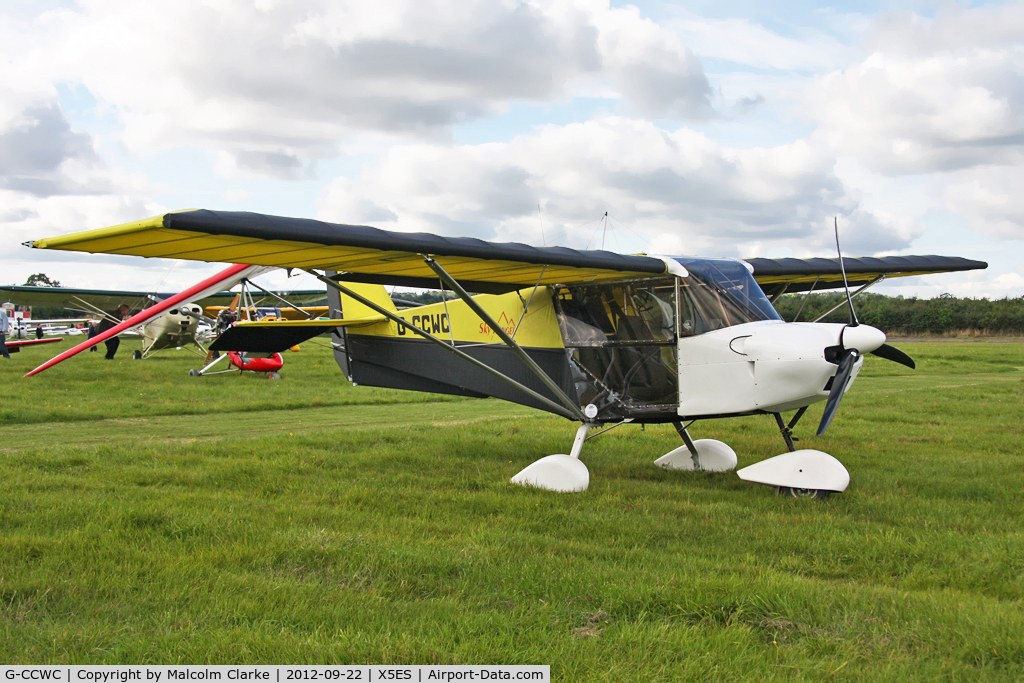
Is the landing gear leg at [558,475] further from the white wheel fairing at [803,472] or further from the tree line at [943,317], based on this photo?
the tree line at [943,317]

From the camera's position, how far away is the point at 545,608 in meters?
3.81

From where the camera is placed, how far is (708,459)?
836 cm

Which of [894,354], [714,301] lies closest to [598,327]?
[714,301]

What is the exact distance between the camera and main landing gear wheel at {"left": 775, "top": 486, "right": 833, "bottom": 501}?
663 cm

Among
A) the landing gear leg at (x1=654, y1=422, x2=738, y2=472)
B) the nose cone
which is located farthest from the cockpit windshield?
the landing gear leg at (x1=654, y1=422, x2=738, y2=472)

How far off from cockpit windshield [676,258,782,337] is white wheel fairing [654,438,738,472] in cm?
173

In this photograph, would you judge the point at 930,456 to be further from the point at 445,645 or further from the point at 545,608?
the point at 445,645

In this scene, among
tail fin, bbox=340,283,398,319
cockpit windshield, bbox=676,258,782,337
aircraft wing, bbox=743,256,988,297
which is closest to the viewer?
cockpit windshield, bbox=676,258,782,337

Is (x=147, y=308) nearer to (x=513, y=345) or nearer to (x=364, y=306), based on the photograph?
(x=364, y=306)

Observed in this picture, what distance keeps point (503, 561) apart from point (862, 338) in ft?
12.8

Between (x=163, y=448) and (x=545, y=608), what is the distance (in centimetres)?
683

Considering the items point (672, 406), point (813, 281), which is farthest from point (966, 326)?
point (672, 406)

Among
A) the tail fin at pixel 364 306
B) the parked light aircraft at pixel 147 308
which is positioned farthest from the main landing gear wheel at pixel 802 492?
the parked light aircraft at pixel 147 308

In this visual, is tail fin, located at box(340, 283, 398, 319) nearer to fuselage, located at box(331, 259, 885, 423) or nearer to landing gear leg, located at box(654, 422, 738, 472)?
fuselage, located at box(331, 259, 885, 423)
